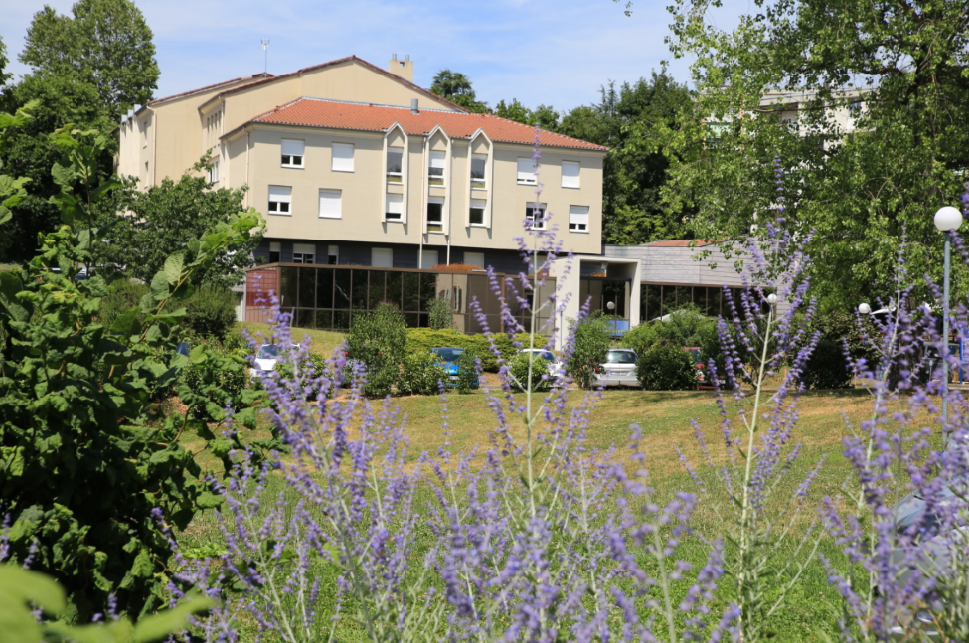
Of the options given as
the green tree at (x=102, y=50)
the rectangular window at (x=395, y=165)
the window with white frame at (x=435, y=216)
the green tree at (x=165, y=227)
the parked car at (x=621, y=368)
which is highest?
the green tree at (x=102, y=50)

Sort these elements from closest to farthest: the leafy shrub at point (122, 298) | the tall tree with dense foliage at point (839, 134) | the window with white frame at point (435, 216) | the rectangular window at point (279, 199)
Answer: the tall tree with dense foliage at point (839, 134)
the leafy shrub at point (122, 298)
the rectangular window at point (279, 199)
the window with white frame at point (435, 216)

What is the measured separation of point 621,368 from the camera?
99.0 feet

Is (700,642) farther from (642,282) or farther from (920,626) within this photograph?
(642,282)

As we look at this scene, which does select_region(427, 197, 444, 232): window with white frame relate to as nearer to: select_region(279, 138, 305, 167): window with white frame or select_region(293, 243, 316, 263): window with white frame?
select_region(293, 243, 316, 263): window with white frame

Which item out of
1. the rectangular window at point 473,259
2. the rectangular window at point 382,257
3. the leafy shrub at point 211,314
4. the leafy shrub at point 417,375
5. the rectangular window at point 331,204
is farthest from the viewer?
the rectangular window at point 473,259

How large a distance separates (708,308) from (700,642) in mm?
46204

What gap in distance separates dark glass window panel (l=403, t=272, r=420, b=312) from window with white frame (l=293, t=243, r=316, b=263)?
8.81m

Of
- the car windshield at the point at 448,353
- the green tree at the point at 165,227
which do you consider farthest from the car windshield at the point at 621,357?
the green tree at the point at 165,227

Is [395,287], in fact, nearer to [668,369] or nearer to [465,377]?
[465,377]

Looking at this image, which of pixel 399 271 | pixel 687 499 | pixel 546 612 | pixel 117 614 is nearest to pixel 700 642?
pixel 546 612

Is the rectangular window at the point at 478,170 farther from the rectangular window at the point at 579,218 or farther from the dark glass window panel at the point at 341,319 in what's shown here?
the dark glass window panel at the point at 341,319

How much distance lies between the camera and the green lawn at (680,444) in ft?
23.8

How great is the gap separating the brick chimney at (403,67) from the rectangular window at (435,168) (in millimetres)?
11051

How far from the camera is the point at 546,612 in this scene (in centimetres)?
268
